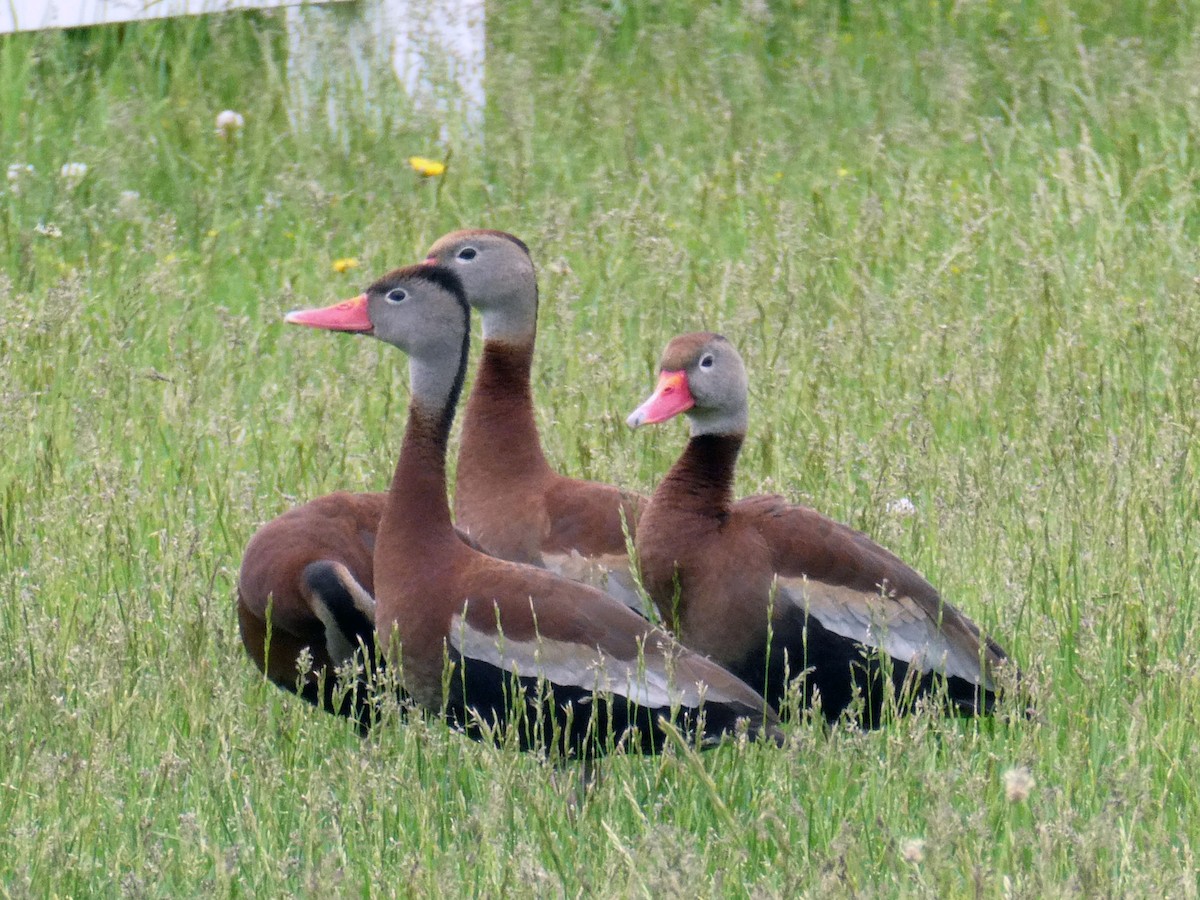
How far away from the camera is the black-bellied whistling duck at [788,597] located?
4.08 m

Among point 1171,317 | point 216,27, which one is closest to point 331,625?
point 1171,317

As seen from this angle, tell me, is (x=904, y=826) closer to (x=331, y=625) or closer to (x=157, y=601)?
(x=331, y=625)

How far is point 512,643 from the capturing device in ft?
12.3

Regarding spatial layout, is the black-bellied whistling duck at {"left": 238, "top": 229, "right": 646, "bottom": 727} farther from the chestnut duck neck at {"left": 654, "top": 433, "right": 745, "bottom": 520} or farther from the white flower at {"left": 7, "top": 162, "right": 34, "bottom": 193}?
the white flower at {"left": 7, "top": 162, "right": 34, "bottom": 193}

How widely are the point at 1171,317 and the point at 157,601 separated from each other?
353 cm

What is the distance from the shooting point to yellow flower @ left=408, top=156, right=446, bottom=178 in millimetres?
7711

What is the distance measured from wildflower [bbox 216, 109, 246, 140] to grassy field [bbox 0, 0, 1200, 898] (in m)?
0.04

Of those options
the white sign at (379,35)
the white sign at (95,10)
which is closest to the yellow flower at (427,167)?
the white sign at (379,35)

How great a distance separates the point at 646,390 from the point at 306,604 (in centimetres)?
207

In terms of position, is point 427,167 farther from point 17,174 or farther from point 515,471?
point 515,471

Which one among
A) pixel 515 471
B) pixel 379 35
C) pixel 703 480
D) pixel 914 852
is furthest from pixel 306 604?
pixel 379 35

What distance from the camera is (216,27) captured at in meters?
8.22

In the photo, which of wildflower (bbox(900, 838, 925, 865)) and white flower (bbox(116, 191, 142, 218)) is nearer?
wildflower (bbox(900, 838, 925, 865))

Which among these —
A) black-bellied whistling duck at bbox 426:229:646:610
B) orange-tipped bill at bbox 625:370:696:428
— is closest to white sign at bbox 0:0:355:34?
black-bellied whistling duck at bbox 426:229:646:610
